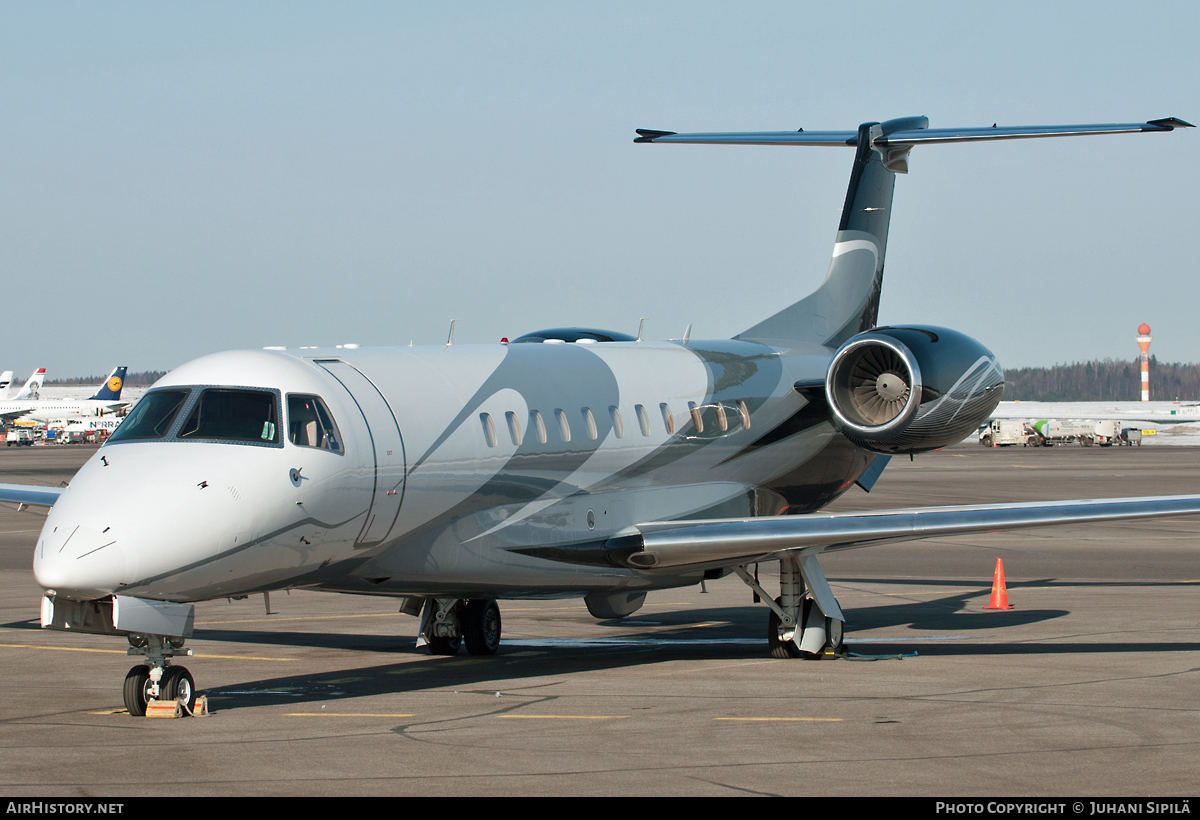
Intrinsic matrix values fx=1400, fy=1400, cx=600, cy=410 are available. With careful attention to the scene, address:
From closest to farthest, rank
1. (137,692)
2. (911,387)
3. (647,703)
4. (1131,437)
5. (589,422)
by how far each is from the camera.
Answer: (137,692)
(647,703)
(589,422)
(911,387)
(1131,437)

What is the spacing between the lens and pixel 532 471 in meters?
14.7

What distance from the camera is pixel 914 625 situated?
19.7 m

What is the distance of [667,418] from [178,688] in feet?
23.2

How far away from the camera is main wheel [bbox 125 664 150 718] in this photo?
39.3ft

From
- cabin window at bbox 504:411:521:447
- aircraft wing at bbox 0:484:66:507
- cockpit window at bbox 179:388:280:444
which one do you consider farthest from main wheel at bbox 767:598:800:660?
aircraft wing at bbox 0:484:66:507

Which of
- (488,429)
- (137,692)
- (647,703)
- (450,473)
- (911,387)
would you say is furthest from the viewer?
(911,387)

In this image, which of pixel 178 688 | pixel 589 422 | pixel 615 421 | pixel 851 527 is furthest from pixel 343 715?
pixel 851 527

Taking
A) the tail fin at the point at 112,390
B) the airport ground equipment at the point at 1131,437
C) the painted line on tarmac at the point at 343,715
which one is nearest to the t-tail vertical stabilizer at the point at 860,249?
the painted line on tarmac at the point at 343,715

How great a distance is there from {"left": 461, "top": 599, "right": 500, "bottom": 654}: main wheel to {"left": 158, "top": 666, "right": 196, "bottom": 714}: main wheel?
4.88 metres

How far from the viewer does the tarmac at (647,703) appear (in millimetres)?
9500

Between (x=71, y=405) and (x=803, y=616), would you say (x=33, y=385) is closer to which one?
(x=71, y=405)

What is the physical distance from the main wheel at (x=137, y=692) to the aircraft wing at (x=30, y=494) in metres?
5.71

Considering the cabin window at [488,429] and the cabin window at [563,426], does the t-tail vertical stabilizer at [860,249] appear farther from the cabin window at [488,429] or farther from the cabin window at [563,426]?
the cabin window at [488,429]
